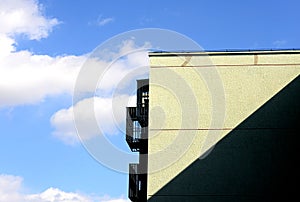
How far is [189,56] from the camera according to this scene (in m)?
22.0

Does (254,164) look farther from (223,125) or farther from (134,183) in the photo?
(134,183)

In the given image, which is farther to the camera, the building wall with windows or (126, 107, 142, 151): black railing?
(126, 107, 142, 151): black railing

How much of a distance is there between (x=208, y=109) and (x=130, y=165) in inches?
228

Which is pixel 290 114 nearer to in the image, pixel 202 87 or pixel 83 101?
pixel 202 87

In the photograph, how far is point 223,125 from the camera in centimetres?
2112

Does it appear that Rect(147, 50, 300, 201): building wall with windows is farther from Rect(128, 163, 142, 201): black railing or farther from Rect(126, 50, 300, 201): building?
Rect(128, 163, 142, 201): black railing

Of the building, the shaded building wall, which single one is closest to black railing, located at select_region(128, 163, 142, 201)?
the building

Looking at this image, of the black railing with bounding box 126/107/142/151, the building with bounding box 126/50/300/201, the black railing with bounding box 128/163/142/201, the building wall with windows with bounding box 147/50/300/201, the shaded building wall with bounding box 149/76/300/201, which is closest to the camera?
the shaded building wall with bounding box 149/76/300/201

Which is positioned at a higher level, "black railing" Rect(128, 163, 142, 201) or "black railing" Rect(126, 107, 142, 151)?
"black railing" Rect(126, 107, 142, 151)

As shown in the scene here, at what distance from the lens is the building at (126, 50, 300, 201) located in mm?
20469

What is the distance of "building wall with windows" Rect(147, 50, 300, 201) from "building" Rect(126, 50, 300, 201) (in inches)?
1.5

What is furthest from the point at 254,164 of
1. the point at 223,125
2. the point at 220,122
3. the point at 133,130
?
the point at 133,130

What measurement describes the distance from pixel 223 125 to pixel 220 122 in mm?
173

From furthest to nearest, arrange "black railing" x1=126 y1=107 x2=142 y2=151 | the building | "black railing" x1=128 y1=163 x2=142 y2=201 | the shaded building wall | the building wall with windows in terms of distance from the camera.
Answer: "black railing" x1=128 y1=163 x2=142 y2=201 → "black railing" x1=126 y1=107 x2=142 y2=151 → the building wall with windows → the building → the shaded building wall
